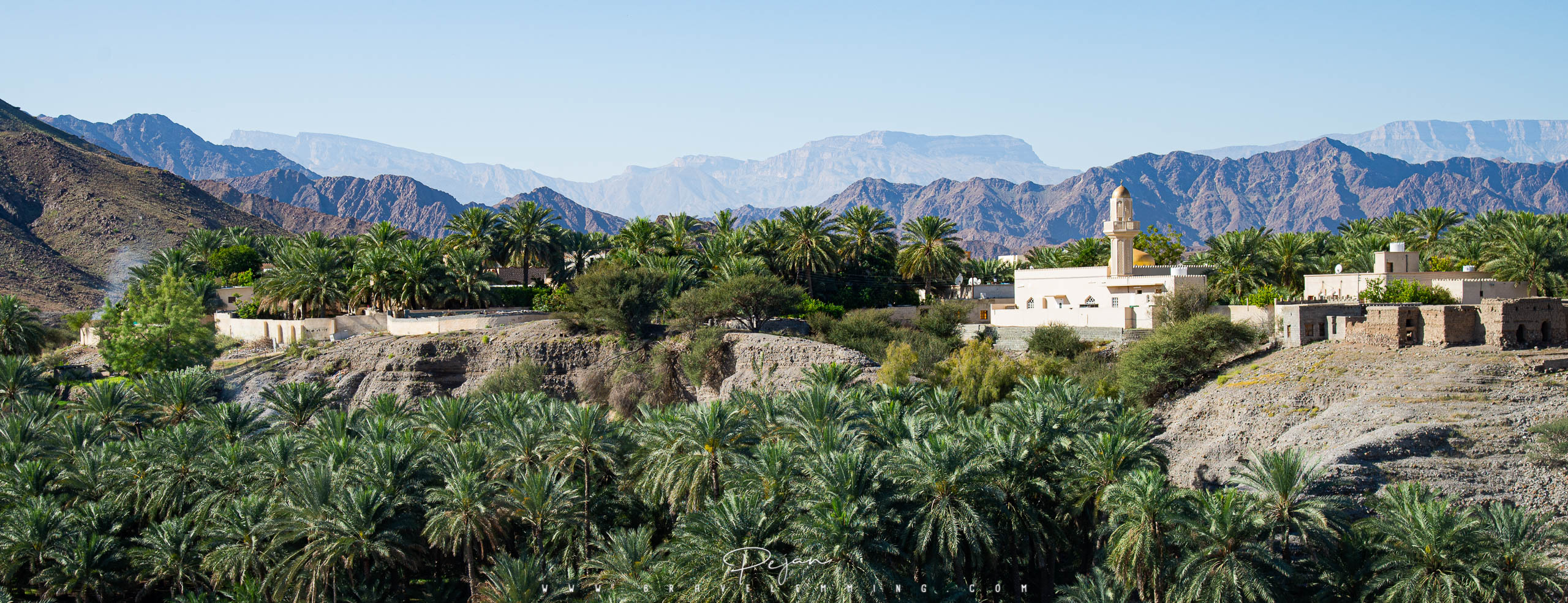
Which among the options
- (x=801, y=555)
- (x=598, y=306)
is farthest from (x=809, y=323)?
(x=801, y=555)

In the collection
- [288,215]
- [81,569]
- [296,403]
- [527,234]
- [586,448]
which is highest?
[288,215]

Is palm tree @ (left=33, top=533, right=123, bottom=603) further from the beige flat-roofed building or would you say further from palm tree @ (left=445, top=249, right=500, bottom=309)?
the beige flat-roofed building

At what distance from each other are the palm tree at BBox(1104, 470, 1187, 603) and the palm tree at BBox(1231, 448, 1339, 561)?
2.03 meters

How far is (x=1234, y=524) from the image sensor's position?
Answer: 85.3 feet

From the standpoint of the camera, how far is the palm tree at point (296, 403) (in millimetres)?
40219

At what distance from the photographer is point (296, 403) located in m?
40.3

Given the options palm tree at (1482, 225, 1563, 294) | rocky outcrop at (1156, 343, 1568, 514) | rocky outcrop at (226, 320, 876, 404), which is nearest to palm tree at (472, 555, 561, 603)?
rocky outcrop at (1156, 343, 1568, 514)

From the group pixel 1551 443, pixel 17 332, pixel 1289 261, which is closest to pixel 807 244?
pixel 1289 261

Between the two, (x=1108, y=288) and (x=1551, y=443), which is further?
(x=1108, y=288)

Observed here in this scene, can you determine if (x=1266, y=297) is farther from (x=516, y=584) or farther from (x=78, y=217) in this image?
(x=78, y=217)

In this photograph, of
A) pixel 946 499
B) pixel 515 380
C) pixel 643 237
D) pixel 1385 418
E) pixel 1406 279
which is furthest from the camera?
pixel 643 237

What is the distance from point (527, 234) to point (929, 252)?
24.2m

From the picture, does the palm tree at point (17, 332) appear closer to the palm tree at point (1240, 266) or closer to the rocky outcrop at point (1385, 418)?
the rocky outcrop at point (1385, 418)

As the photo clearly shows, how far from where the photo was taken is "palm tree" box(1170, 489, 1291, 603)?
2544 centimetres
